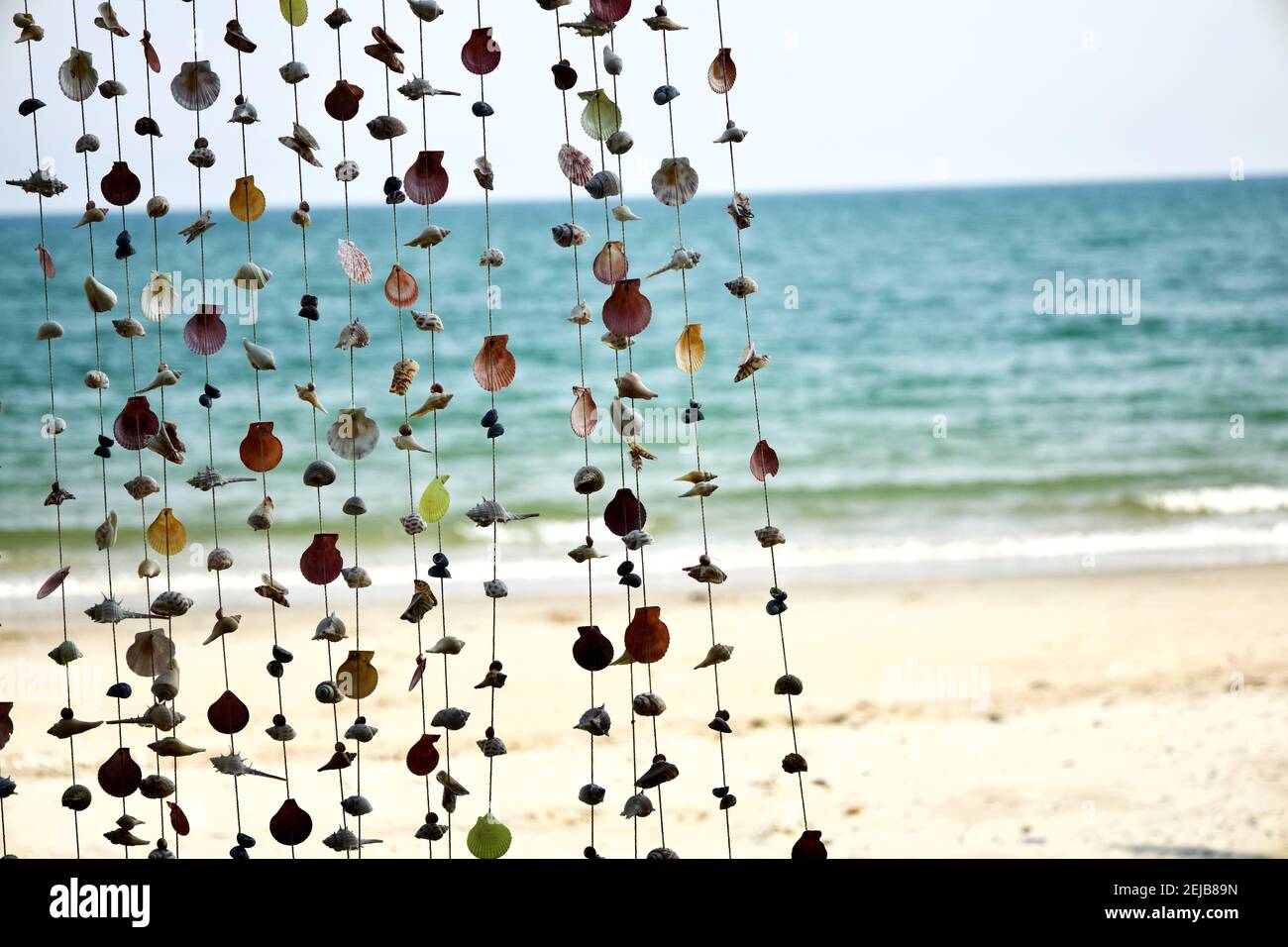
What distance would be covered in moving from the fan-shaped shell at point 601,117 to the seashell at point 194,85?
1.42ft

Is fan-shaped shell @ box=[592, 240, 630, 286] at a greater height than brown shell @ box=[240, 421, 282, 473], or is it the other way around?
fan-shaped shell @ box=[592, 240, 630, 286]

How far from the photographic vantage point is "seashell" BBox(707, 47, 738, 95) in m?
1.37

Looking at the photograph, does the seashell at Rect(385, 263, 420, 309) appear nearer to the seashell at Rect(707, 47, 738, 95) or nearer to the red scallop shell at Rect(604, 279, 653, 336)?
the red scallop shell at Rect(604, 279, 653, 336)

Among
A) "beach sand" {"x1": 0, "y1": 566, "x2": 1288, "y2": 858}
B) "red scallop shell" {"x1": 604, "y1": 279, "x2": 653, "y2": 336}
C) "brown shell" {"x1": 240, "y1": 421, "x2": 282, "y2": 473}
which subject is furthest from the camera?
"beach sand" {"x1": 0, "y1": 566, "x2": 1288, "y2": 858}

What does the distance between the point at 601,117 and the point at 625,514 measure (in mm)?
453

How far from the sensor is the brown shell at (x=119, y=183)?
4.66 ft

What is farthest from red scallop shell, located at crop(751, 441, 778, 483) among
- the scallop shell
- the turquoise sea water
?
the turquoise sea water

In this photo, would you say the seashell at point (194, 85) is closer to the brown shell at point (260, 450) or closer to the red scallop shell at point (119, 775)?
the brown shell at point (260, 450)

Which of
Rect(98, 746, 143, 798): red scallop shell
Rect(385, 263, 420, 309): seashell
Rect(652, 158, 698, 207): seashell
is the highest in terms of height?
Rect(652, 158, 698, 207): seashell

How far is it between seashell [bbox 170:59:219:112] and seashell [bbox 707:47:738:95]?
22.6 inches

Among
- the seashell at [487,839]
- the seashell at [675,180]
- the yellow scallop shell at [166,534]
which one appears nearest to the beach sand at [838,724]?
the seashell at [487,839]
